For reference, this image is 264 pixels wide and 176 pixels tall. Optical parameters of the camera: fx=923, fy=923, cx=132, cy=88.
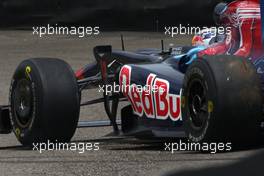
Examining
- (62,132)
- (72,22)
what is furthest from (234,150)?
(72,22)

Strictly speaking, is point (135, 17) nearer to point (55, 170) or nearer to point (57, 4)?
point (57, 4)

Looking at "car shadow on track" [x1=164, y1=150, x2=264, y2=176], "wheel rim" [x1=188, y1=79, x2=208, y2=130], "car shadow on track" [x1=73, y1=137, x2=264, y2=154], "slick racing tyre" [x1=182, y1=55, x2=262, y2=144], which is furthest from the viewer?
"car shadow on track" [x1=73, y1=137, x2=264, y2=154]

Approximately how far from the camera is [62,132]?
7535 millimetres

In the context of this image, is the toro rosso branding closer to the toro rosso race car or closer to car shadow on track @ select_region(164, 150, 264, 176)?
the toro rosso race car

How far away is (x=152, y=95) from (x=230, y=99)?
3.82 ft

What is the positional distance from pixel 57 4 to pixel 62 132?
55.4 feet

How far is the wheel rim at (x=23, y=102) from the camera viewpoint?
305 inches

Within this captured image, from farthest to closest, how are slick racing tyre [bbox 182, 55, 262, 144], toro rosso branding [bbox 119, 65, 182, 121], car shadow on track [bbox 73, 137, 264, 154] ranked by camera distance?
1. car shadow on track [bbox 73, 137, 264, 154]
2. toro rosso branding [bbox 119, 65, 182, 121]
3. slick racing tyre [bbox 182, 55, 262, 144]

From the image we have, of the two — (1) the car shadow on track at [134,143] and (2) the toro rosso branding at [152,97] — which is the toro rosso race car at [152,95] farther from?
(1) the car shadow on track at [134,143]

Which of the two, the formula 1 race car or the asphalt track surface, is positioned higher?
the formula 1 race car

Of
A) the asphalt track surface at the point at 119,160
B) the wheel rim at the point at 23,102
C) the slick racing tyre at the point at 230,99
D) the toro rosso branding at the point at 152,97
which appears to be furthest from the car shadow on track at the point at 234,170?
the wheel rim at the point at 23,102

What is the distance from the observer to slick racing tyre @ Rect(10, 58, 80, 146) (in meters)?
7.44

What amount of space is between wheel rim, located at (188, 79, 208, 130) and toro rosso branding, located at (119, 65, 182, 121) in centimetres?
31

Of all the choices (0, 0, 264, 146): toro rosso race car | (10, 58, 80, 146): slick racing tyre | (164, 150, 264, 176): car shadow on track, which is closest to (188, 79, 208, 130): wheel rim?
(0, 0, 264, 146): toro rosso race car
